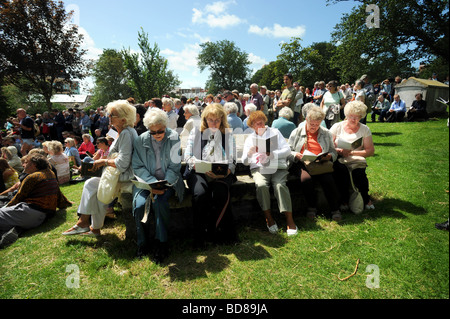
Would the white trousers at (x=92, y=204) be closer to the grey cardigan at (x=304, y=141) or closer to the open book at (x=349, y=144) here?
the grey cardigan at (x=304, y=141)

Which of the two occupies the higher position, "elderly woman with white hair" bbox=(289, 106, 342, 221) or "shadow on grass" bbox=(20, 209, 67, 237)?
"elderly woman with white hair" bbox=(289, 106, 342, 221)

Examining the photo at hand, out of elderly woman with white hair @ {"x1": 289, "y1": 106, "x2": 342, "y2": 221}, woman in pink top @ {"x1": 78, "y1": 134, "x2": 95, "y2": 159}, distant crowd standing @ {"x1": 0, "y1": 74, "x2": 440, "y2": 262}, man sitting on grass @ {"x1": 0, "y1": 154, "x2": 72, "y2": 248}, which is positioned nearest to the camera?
distant crowd standing @ {"x1": 0, "y1": 74, "x2": 440, "y2": 262}

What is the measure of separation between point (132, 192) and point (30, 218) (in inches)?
93.5

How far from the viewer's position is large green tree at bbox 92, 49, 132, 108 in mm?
43188

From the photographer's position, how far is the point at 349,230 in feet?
10.5

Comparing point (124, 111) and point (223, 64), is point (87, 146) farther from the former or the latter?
point (223, 64)

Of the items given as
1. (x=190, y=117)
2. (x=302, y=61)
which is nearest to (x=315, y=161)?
(x=190, y=117)

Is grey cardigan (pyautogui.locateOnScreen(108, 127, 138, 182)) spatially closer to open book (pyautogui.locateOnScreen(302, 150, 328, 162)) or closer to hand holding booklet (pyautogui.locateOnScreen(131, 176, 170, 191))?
hand holding booklet (pyautogui.locateOnScreen(131, 176, 170, 191))

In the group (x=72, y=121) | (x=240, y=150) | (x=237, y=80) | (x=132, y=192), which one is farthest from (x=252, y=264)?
(x=237, y=80)

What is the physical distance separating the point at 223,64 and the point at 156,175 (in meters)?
66.3

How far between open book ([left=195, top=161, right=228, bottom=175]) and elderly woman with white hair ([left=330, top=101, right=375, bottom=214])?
81.6 inches

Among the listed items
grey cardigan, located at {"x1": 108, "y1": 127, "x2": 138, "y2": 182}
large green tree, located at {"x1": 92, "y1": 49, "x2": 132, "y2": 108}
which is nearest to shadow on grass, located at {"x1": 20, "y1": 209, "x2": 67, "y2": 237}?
grey cardigan, located at {"x1": 108, "y1": 127, "x2": 138, "y2": 182}

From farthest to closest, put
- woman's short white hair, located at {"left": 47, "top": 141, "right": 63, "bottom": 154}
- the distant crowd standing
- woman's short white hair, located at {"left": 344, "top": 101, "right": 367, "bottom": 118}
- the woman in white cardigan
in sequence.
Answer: woman's short white hair, located at {"left": 47, "top": 141, "right": 63, "bottom": 154}, woman's short white hair, located at {"left": 344, "top": 101, "right": 367, "bottom": 118}, the woman in white cardigan, the distant crowd standing

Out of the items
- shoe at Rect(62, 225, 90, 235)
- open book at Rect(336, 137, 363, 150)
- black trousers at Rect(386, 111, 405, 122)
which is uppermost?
black trousers at Rect(386, 111, 405, 122)
